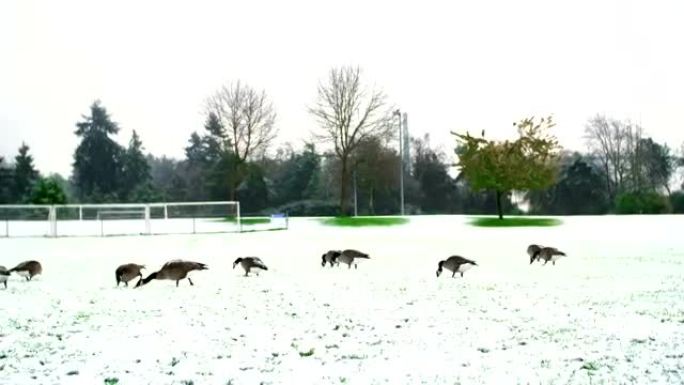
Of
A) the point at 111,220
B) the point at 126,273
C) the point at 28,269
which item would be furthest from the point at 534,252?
the point at 111,220

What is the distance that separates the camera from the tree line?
4769 centimetres

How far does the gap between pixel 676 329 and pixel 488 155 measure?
38201 millimetres

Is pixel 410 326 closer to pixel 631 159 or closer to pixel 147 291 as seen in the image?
pixel 147 291

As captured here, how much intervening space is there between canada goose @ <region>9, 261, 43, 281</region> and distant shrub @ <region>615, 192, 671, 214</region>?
50624 millimetres

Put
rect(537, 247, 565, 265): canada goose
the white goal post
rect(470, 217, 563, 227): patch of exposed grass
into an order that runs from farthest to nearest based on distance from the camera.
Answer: rect(470, 217, 563, 227): patch of exposed grass < the white goal post < rect(537, 247, 565, 265): canada goose

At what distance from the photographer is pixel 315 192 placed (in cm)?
7394

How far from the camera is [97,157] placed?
266 feet

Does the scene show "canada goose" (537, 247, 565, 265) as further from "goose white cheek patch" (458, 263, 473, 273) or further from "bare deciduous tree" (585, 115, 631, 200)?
"bare deciduous tree" (585, 115, 631, 200)

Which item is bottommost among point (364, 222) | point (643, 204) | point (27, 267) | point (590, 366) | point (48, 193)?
point (590, 366)

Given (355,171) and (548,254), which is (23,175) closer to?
(355,171)

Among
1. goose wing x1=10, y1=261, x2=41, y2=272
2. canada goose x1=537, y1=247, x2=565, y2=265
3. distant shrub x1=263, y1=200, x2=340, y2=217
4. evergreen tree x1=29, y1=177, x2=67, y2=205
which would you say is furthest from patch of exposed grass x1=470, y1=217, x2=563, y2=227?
evergreen tree x1=29, y1=177, x2=67, y2=205

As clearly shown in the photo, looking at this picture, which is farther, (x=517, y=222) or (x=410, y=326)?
(x=517, y=222)

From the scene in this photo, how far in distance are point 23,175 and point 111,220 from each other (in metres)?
41.8

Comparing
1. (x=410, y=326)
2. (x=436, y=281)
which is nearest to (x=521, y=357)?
(x=410, y=326)
